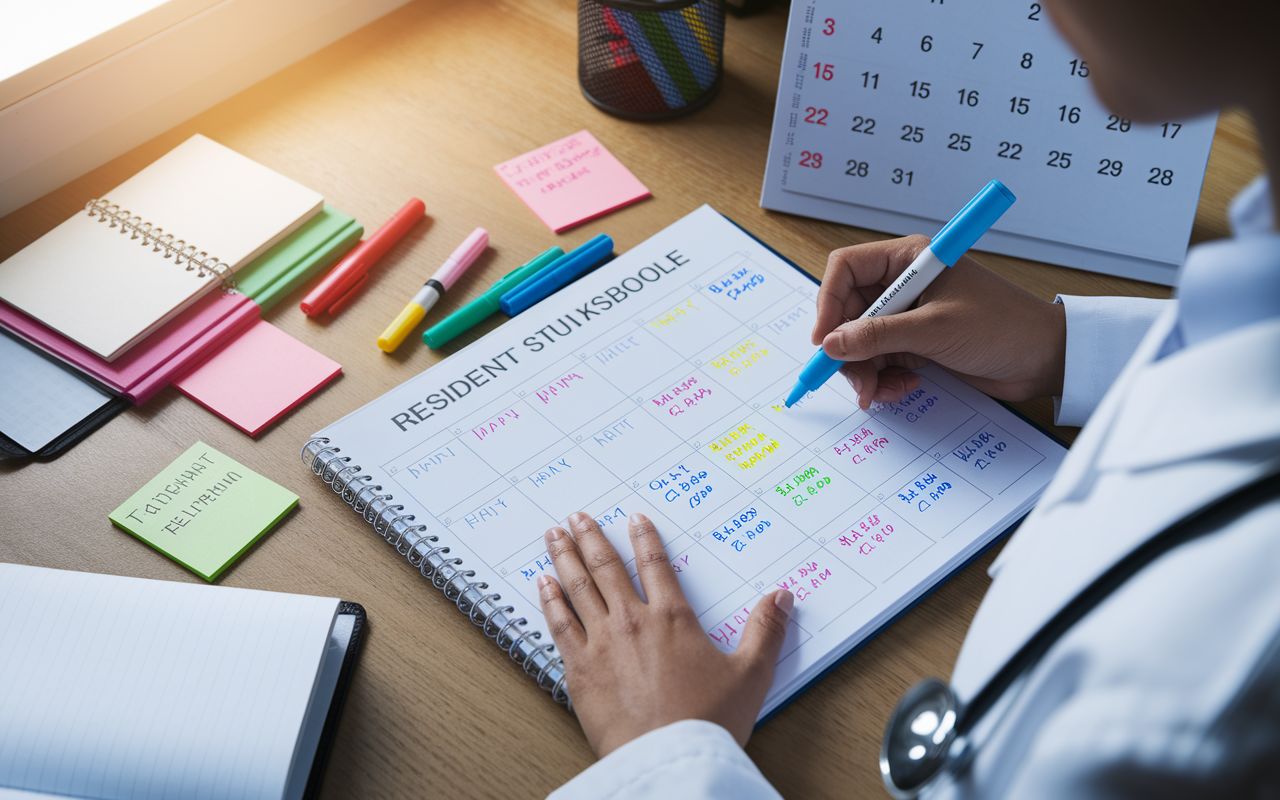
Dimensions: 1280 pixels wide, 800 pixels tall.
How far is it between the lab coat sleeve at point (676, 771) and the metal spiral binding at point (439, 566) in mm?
68

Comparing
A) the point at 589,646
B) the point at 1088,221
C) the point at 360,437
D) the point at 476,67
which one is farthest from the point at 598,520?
the point at 476,67

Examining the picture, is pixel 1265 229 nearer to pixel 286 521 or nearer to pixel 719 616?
pixel 719 616

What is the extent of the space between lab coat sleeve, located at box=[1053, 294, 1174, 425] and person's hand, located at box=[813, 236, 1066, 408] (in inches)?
0.5

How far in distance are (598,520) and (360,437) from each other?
210mm

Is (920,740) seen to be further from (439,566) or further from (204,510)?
(204,510)

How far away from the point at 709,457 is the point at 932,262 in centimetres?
24

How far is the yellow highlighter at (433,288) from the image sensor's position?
2.61 ft

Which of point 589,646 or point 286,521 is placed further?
point 286,521

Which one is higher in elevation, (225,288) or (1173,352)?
(1173,352)

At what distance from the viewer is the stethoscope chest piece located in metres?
0.44

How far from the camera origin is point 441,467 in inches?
27.0

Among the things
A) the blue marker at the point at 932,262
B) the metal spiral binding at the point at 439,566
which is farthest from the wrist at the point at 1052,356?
the metal spiral binding at the point at 439,566

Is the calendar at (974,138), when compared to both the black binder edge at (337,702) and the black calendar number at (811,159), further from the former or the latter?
the black binder edge at (337,702)

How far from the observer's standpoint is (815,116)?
2.91 feet
